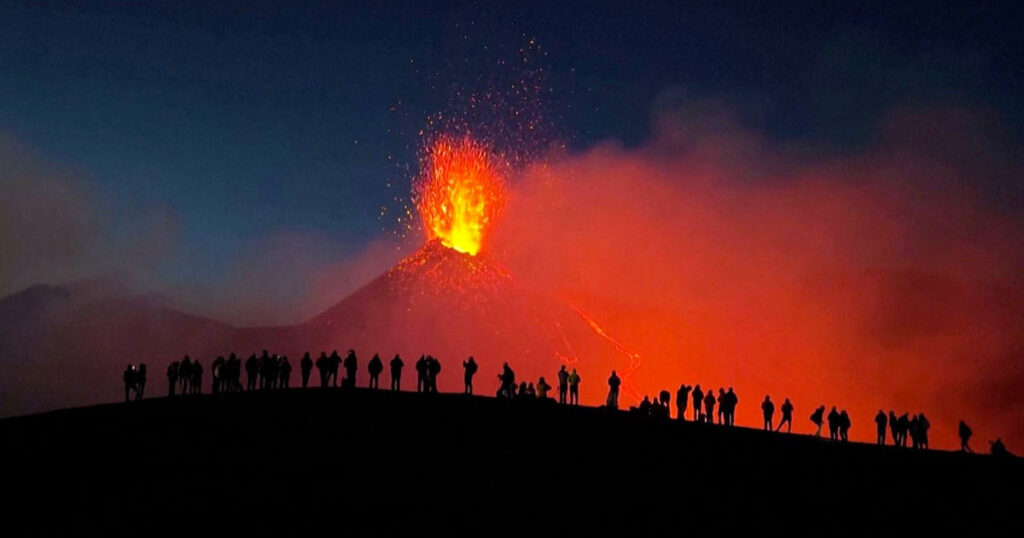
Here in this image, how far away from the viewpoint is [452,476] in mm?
19016

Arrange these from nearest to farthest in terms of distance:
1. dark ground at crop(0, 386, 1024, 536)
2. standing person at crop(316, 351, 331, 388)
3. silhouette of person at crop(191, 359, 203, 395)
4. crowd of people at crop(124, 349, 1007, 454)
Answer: dark ground at crop(0, 386, 1024, 536), crowd of people at crop(124, 349, 1007, 454), standing person at crop(316, 351, 331, 388), silhouette of person at crop(191, 359, 203, 395)

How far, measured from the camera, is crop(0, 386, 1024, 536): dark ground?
53.8ft

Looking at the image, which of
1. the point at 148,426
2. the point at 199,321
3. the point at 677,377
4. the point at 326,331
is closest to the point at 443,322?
the point at 326,331

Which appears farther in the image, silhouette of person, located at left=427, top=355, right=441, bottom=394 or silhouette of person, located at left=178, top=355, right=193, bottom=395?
silhouette of person, located at left=427, top=355, right=441, bottom=394

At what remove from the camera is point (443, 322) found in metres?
147

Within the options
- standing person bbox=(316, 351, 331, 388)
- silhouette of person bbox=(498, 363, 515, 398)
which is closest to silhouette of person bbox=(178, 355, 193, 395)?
standing person bbox=(316, 351, 331, 388)

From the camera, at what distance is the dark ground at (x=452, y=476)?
1639 centimetres

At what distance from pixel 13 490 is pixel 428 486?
27.4 ft

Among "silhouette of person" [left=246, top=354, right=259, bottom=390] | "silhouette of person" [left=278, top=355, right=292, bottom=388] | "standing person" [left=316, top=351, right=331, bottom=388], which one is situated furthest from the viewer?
"silhouette of person" [left=278, top=355, right=292, bottom=388]

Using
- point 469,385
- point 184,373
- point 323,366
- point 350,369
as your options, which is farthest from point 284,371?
point 469,385

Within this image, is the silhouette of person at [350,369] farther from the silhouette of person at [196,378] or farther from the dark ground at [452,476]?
the silhouette of person at [196,378]

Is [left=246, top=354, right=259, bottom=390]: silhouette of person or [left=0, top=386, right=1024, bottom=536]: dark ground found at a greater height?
[left=246, top=354, right=259, bottom=390]: silhouette of person

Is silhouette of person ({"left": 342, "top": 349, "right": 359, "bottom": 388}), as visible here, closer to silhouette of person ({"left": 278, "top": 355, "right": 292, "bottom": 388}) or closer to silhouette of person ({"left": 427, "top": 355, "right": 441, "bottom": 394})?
silhouette of person ({"left": 427, "top": 355, "right": 441, "bottom": 394})

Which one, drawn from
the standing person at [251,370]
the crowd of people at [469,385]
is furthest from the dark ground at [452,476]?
the standing person at [251,370]
